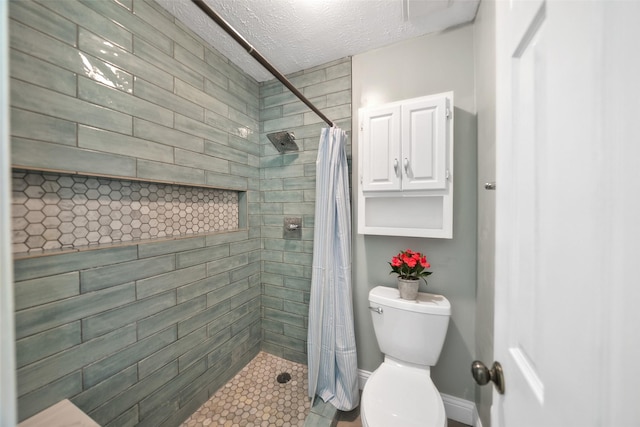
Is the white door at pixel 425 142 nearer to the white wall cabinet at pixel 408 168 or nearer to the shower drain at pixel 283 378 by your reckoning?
the white wall cabinet at pixel 408 168

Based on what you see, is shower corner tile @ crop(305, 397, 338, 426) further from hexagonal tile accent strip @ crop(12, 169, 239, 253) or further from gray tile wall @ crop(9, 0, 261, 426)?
hexagonal tile accent strip @ crop(12, 169, 239, 253)

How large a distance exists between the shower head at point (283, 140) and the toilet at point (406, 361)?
1.25 meters

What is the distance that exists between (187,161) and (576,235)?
5.35 ft

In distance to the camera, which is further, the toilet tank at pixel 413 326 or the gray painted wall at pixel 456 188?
the gray painted wall at pixel 456 188

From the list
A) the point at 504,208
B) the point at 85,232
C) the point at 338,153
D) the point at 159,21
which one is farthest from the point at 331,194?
the point at 159,21

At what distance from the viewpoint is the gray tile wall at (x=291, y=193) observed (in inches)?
68.6

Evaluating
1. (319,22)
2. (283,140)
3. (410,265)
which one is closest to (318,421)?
(410,265)

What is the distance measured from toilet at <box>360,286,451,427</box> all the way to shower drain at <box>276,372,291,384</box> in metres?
0.81

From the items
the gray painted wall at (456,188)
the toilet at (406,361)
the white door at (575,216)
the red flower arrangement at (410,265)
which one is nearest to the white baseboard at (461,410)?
the gray painted wall at (456,188)

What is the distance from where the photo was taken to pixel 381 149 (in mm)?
1407

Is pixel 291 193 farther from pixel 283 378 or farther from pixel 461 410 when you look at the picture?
pixel 461 410

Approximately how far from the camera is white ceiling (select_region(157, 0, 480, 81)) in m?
1.24

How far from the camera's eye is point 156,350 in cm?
122

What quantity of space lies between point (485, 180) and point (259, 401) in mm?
1937
